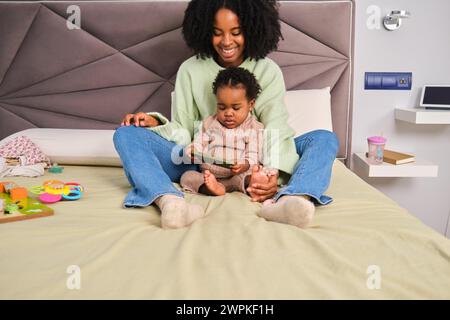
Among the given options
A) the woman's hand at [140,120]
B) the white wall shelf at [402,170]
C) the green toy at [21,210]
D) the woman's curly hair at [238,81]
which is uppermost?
the woman's curly hair at [238,81]

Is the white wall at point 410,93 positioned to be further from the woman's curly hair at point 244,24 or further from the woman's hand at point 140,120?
the woman's hand at point 140,120

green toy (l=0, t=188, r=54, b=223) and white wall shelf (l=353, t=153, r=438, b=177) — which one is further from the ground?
green toy (l=0, t=188, r=54, b=223)

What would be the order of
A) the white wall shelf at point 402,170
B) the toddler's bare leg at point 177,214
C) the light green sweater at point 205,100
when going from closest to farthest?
the toddler's bare leg at point 177,214
the light green sweater at point 205,100
the white wall shelf at point 402,170

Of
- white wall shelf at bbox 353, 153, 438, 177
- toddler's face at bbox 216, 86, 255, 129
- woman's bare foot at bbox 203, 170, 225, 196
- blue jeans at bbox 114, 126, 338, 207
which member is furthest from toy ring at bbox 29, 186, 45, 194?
white wall shelf at bbox 353, 153, 438, 177

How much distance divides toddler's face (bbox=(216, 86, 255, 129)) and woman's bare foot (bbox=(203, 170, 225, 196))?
0.68ft

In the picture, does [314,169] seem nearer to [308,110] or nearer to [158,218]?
[158,218]

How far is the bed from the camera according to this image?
77 centimetres

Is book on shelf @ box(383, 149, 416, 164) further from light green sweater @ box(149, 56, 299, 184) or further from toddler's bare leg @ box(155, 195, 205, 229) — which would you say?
toddler's bare leg @ box(155, 195, 205, 229)

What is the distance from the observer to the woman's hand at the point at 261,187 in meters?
1.31

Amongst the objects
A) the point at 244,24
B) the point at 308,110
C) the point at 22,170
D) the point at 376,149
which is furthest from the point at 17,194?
the point at 376,149

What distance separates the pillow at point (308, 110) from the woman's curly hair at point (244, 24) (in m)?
0.27

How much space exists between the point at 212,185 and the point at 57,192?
0.47 metres

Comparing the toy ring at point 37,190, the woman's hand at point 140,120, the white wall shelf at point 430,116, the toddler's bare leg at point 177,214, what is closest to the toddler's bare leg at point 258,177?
the toddler's bare leg at point 177,214

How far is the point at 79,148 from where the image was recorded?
1.77 meters
